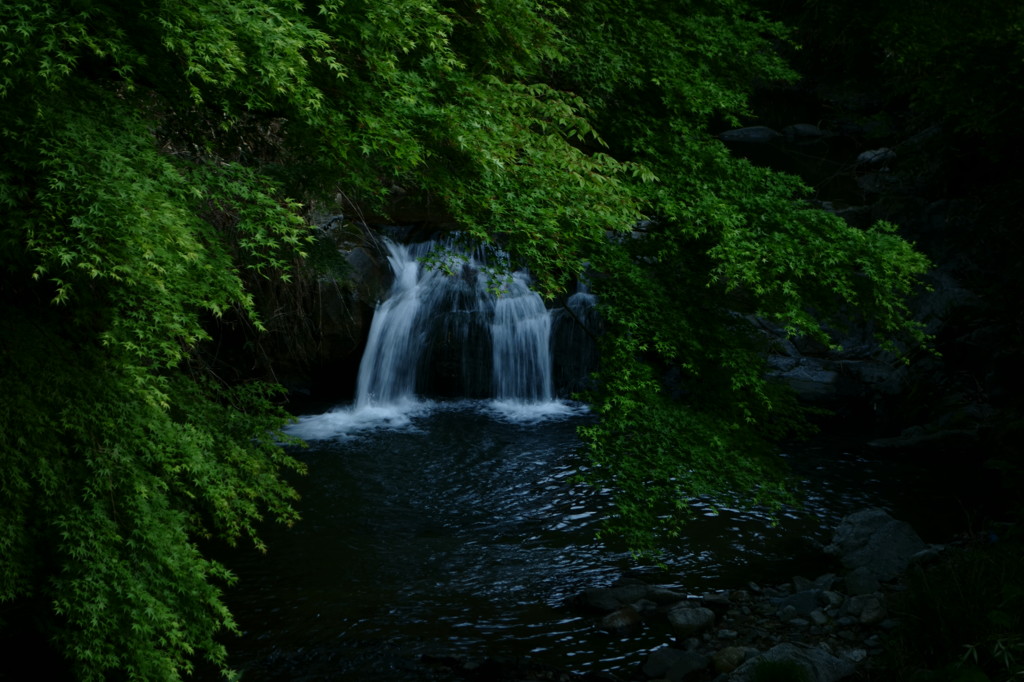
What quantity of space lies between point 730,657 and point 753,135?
63.6ft

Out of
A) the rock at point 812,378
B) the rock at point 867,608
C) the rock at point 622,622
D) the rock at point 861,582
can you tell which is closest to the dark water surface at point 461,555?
the rock at point 622,622

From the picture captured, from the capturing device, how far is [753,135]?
24109mm

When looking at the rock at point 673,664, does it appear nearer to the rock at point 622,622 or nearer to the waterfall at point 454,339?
the rock at point 622,622

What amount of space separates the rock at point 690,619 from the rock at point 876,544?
2101 mm

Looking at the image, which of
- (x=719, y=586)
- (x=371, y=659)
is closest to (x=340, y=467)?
(x=371, y=659)

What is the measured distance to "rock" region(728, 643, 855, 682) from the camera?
7.09 m

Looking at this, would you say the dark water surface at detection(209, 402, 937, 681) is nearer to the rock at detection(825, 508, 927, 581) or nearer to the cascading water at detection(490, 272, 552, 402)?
the rock at detection(825, 508, 927, 581)

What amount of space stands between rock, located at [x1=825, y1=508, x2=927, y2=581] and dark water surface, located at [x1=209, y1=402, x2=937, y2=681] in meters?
0.38

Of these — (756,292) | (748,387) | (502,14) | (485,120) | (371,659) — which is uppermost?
(502,14)

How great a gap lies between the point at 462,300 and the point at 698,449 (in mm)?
9970

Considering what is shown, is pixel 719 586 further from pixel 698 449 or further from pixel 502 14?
pixel 502 14

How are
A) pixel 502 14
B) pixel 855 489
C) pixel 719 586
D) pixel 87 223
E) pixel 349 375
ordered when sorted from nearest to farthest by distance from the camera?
pixel 87 223, pixel 502 14, pixel 719 586, pixel 855 489, pixel 349 375

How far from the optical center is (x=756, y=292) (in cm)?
732

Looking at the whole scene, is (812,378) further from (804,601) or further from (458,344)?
(804,601)
